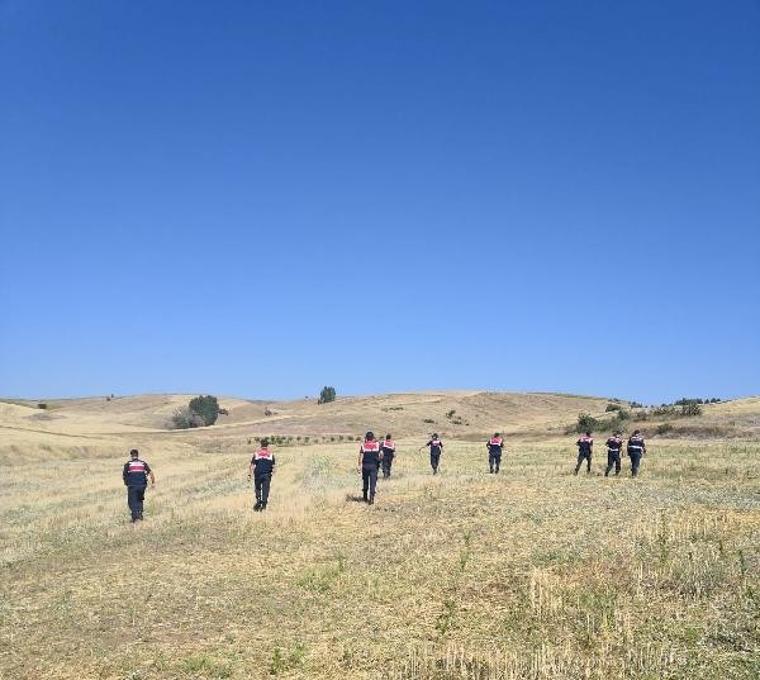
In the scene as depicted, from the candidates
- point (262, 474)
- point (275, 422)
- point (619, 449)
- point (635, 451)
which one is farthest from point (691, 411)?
point (275, 422)

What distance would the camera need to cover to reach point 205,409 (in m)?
119

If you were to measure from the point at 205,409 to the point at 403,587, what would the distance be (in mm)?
109981

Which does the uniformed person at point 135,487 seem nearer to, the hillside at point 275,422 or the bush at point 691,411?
the hillside at point 275,422

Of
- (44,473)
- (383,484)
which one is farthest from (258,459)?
(44,473)

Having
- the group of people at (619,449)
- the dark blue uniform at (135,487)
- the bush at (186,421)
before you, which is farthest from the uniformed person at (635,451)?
the bush at (186,421)

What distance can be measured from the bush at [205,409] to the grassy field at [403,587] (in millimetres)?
93757

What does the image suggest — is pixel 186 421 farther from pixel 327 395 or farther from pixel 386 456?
pixel 386 456

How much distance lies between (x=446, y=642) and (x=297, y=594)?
378 centimetres

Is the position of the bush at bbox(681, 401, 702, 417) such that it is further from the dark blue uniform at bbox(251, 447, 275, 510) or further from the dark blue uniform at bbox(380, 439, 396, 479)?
the dark blue uniform at bbox(251, 447, 275, 510)

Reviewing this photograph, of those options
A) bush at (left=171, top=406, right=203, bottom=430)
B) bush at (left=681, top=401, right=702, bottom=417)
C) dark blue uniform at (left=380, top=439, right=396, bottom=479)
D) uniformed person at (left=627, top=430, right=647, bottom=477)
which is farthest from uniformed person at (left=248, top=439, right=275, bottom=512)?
bush at (left=171, top=406, right=203, bottom=430)

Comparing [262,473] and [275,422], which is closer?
[262,473]

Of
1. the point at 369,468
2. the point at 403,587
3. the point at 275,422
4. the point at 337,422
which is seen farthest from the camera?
the point at 275,422

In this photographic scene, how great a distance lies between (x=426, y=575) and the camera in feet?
46.0

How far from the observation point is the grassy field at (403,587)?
10.0 meters
